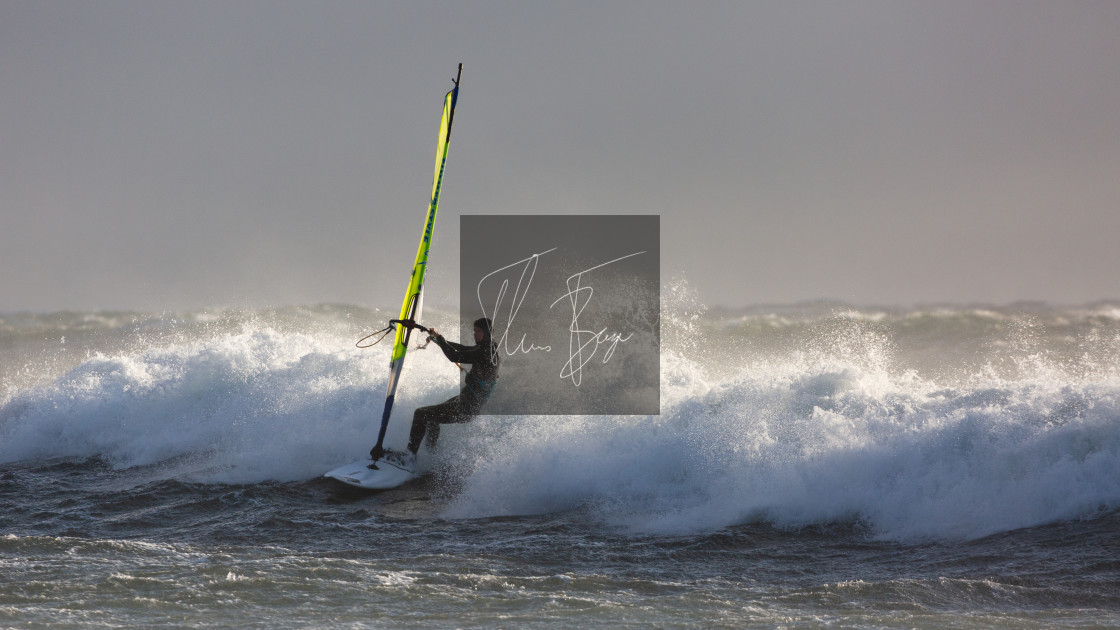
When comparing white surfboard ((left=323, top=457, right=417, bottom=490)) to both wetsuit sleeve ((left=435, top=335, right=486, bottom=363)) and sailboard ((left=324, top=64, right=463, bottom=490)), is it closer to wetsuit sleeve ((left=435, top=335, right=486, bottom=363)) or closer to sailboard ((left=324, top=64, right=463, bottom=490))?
sailboard ((left=324, top=64, right=463, bottom=490))

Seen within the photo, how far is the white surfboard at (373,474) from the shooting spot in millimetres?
7043

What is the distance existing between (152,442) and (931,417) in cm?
779

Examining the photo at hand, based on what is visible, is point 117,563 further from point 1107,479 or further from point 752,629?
point 1107,479

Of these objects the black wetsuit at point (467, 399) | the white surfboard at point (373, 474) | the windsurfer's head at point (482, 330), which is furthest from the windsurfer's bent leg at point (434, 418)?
the windsurfer's head at point (482, 330)

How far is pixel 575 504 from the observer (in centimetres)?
663

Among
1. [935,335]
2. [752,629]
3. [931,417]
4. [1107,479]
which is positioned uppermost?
[935,335]

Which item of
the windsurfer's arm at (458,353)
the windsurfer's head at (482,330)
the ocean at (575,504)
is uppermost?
the windsurfer's head at (482,330)

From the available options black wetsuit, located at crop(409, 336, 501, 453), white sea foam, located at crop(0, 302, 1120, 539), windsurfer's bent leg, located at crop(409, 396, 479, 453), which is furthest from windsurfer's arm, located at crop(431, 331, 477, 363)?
white sea foam, located at crop(0, 302, 1120, 539)


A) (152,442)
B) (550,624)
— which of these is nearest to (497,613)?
(550,624)

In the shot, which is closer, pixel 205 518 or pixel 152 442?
pixel 205 518

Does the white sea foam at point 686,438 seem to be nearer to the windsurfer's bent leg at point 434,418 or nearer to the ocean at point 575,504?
the ocean at point 575,504

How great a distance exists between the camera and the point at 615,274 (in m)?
10.3

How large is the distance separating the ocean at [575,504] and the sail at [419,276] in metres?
0.71

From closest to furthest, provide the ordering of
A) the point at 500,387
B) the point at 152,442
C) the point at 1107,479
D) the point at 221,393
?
the point at 1107,479, the point at 500,387, the point at 152,442, the point at 221,393
